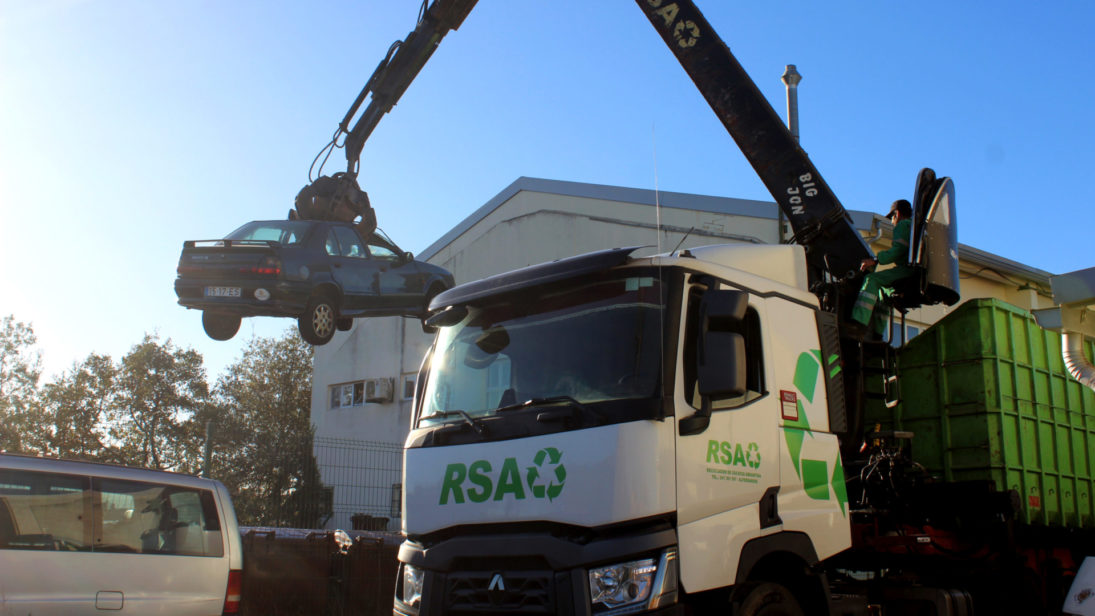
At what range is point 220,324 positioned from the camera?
13.6 meters

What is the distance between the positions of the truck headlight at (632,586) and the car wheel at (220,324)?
1039cm

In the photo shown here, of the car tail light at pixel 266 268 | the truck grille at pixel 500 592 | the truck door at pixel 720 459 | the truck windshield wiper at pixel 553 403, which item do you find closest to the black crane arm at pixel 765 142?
the truck door at pixel 720 459

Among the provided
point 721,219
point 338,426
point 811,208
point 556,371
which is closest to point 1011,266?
point 721,219

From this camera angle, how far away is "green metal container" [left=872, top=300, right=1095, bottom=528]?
21.2 feet

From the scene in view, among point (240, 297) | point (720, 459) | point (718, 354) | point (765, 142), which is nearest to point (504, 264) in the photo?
point (240, 297)

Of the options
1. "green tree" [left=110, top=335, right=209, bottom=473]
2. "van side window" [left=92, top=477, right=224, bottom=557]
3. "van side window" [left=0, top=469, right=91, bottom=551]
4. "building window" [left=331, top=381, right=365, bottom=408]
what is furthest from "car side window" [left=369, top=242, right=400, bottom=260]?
"green tree" [left=110, top=335, right=209, bottom=473]

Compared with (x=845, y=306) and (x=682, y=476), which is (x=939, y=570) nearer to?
(x=845, y=306)

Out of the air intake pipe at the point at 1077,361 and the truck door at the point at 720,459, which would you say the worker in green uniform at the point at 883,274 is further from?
the truck door at the point at 720,459

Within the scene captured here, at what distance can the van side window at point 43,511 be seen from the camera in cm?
572

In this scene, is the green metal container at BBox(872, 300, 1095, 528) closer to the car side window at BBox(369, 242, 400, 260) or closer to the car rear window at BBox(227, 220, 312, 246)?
the car rear window at BBox(227, 220, 312, 246)

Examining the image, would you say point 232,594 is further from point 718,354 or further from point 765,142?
point 765,142

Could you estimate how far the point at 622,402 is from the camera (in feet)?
13.8

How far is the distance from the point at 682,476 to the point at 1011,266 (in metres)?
18.2

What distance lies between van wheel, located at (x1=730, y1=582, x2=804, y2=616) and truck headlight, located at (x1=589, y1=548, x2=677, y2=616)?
0.53 meters
